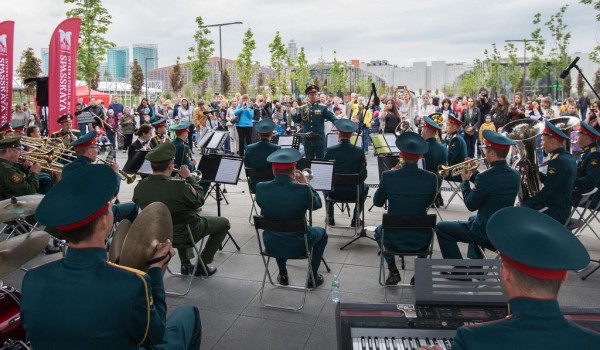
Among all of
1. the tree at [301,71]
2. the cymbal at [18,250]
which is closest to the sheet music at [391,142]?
the cymbal at [18,250]

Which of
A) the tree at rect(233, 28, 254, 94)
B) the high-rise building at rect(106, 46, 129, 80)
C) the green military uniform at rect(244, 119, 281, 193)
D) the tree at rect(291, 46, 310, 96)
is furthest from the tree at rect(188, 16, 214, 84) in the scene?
the high-rise building at rect(106, 46, 129, 80)

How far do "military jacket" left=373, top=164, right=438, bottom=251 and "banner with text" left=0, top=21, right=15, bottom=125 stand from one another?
1267 cm

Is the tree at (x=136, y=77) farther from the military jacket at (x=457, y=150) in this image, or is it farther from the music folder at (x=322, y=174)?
the music folder at (x=322, y=174)

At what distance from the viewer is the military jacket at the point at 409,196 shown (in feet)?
17.5

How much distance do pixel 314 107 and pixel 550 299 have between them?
9660 mm

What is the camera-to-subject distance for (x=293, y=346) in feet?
14.2

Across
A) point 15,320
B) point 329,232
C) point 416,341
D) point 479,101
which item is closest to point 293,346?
point 416,341

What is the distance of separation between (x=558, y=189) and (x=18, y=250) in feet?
18.5

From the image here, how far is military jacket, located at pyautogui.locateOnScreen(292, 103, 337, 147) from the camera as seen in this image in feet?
37.1

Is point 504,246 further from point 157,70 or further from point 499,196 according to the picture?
point 157,70

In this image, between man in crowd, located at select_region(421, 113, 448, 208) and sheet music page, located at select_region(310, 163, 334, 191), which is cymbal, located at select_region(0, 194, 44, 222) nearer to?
sheet music page, located at select_region(310, 163, 334, 191)

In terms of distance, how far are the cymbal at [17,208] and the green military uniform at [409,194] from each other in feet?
12.1

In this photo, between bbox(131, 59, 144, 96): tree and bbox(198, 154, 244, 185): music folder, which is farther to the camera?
bbox(131, 59, 144, 96): tree

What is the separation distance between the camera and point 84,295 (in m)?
2.38
